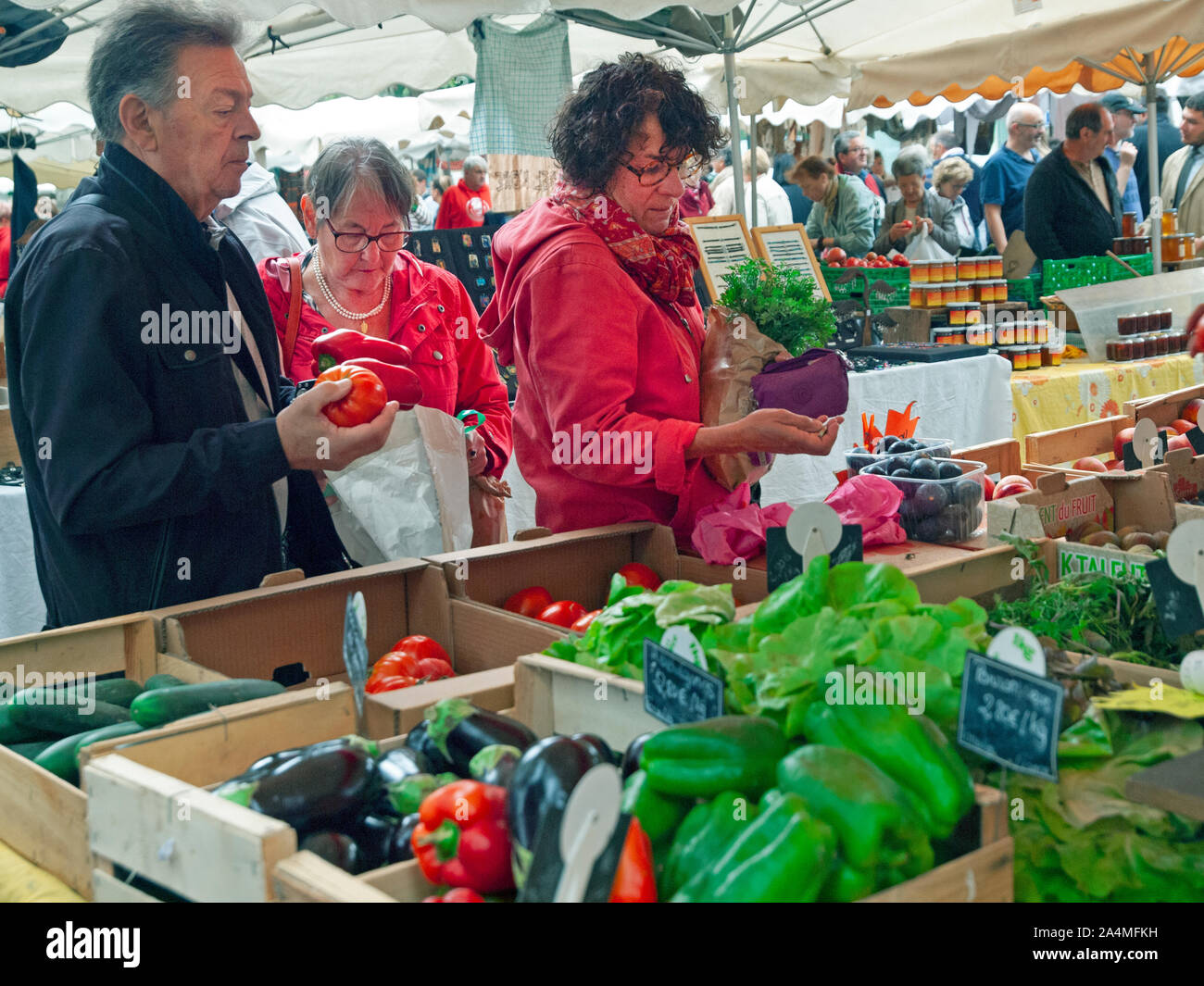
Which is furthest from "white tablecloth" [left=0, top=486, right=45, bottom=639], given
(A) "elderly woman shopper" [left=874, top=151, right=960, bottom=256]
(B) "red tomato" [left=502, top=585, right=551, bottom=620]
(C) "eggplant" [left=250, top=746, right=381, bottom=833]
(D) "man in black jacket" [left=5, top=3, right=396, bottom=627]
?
(A) "elderly woman shopper" [left=874, top=151, right=960, bottom=256]

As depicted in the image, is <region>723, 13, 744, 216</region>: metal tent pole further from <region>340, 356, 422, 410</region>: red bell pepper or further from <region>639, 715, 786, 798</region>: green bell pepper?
<region>639, 715, 786, 798</region>: green bell pepper

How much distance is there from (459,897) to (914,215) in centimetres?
927

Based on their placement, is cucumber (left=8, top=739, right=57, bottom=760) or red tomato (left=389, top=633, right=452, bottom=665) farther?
red tomato (left=389, top=633, right=452, bottom=665)

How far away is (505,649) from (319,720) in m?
0.66

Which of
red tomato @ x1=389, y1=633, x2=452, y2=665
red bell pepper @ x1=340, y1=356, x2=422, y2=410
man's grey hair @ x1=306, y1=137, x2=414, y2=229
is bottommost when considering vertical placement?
red tomato @ x1=389, y1=633, x2=452, y2=665

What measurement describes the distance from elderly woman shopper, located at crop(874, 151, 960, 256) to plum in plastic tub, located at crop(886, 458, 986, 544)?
713 cm

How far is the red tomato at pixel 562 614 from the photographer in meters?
2.33

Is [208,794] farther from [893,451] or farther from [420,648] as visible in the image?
[893,451]

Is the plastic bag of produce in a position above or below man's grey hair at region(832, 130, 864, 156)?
below

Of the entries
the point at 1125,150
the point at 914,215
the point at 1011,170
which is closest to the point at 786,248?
the point at 1011,170

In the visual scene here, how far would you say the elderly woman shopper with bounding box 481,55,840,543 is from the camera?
96.7 inches

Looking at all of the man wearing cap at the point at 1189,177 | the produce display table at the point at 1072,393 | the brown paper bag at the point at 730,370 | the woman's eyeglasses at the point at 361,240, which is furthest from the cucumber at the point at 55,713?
the man wearing cap at the point at 1189,177

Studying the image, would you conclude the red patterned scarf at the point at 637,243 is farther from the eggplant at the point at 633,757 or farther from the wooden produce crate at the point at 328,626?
the eggplant at the point at 633,757

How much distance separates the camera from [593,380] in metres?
2.43
